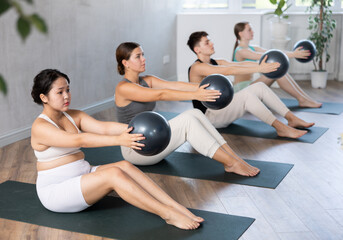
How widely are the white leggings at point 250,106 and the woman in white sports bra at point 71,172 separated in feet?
5.51

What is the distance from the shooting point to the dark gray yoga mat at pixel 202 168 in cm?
282

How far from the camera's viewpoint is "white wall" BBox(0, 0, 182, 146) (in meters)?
3.66

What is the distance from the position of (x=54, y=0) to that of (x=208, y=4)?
3.35m

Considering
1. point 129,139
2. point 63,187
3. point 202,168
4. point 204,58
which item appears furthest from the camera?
point 204,58

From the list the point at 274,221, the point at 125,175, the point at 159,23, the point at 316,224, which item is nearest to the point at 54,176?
the point at 125,175

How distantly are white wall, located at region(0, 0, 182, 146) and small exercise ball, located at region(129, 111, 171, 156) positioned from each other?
4.47 ft

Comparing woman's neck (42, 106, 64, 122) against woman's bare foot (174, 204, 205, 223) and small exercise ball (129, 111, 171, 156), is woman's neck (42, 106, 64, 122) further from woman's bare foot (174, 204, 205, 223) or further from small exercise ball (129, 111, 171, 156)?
woman's bare foot (174, 204, 205, 223)

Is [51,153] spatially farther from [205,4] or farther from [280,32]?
[205,4]

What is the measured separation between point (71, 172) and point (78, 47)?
8.21 feet

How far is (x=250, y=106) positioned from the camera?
3.71 metres

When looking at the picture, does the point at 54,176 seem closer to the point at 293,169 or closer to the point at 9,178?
the point at 9,178

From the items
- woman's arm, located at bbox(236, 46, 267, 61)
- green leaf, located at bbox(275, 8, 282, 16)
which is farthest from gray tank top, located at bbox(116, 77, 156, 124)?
green leaf, located at bbox(275, 8, 282, 16)

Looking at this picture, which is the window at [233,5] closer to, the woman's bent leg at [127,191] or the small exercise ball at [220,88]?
the small exercise ball at [220,88]

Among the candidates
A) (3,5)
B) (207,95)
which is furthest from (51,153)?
(3,5)
